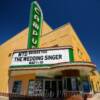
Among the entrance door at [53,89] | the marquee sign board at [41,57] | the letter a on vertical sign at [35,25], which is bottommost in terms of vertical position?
the entrance door at [53,89]

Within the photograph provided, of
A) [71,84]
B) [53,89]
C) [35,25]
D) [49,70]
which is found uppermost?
[35,25]

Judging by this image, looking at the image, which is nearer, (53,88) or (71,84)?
(71,84)

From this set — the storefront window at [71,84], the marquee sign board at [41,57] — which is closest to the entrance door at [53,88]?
the storefront window at [71,84]

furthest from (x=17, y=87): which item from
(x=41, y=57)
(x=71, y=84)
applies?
(x=71, y=84)

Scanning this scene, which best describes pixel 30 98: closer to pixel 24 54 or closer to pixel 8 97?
A: pixel 8 97

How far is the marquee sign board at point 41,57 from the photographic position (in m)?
25.4

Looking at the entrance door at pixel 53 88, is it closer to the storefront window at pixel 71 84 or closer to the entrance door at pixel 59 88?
the entrance door at pixel 59 88

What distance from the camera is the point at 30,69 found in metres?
25.5

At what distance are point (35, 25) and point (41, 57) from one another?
17.5ft

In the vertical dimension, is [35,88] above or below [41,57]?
below

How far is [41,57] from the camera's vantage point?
26328 mm

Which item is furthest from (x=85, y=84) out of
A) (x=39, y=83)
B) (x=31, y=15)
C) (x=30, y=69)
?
(x=31, y=15)

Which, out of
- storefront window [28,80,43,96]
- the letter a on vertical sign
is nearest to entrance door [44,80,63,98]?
storefront window [28,80,43,96]

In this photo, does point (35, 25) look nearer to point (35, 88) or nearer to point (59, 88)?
point (35, 88)
